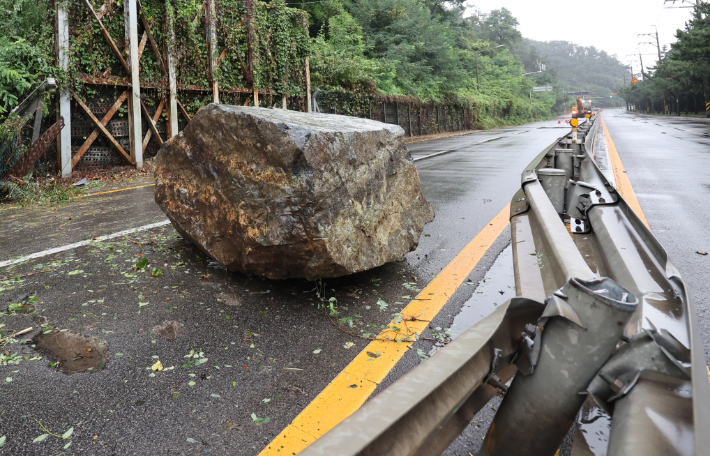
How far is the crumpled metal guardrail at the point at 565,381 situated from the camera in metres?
0.96

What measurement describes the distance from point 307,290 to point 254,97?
541 inches

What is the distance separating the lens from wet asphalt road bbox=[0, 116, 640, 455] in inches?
73.6

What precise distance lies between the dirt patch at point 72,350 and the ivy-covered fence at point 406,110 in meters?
17.6

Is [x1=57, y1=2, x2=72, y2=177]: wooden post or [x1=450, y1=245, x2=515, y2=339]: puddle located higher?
[x1=57, y1=2, x2=72, y2=177]: wooden post

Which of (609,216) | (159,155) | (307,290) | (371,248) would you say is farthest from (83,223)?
(609,216)

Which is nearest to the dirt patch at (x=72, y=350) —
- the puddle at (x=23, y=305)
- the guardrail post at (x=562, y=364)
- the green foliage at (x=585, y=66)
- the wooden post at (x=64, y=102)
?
the puddle at (x=23, y=305)

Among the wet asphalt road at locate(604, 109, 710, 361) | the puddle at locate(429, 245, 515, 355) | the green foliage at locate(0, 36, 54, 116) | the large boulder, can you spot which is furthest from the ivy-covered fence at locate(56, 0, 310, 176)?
the wet asphalt road at locate(604, 109, 710, 361)

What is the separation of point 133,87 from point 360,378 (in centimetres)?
1124

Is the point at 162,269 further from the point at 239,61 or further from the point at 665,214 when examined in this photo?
the point at 239,61

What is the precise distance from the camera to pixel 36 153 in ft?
27.5

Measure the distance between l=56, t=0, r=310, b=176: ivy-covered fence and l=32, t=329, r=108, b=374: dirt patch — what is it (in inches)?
337

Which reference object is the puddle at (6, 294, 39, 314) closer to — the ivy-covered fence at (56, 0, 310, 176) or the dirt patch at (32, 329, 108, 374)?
the dirt patch at (32, 329, 108, 374)

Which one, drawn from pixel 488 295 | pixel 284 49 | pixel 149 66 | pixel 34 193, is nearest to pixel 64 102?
pixel 149 66

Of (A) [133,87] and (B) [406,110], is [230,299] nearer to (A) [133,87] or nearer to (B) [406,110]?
(A) [133,87]
